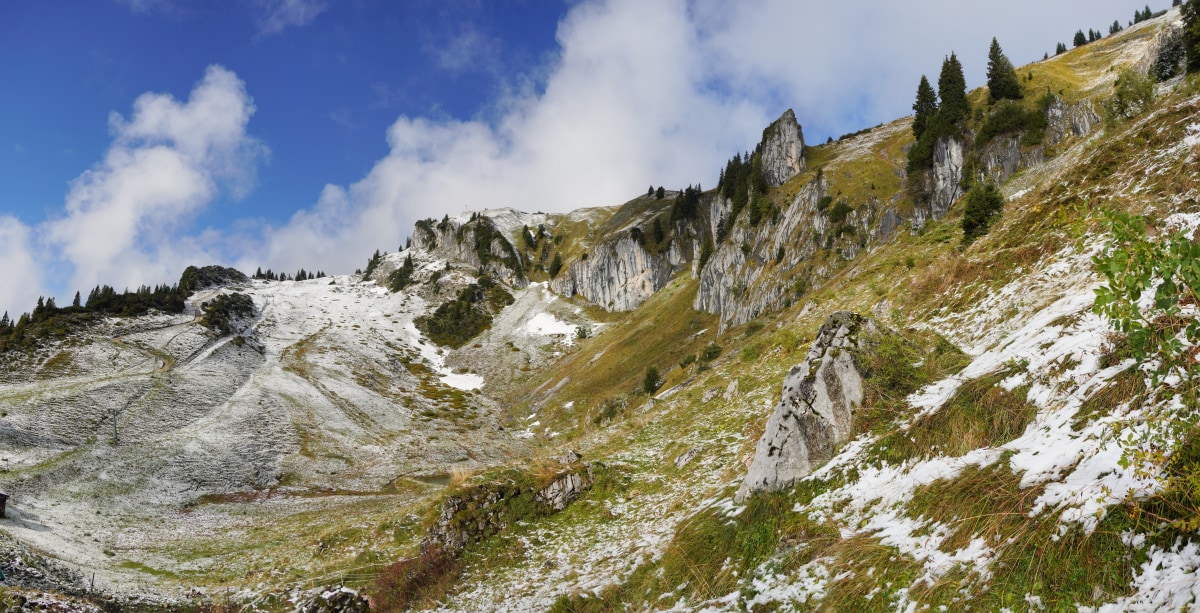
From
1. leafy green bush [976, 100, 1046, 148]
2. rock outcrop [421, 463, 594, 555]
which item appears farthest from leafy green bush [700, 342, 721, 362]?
leafy green bush [976, 100, 1046, 148]

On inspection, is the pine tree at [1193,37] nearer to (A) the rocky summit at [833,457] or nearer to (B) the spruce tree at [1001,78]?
(A) the rocky summit at [833,457]

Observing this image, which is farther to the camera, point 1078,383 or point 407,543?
point 407,543

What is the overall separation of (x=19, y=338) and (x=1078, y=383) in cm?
14719

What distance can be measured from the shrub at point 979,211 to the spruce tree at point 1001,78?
245 feet

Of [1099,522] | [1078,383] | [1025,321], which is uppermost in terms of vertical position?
[1025,321]

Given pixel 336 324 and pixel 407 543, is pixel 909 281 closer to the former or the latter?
pixel 407 543

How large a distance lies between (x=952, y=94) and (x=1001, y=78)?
261 inches

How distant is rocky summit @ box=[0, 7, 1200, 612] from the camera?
6527 mm

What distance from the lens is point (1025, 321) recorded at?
13297mm

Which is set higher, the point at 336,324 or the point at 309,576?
the point at 336,324

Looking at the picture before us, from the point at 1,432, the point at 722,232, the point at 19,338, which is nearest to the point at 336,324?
the point at 19,338

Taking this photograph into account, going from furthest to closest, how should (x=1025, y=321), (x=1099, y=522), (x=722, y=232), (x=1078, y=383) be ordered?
(x=722, y=232) → (x=1025, y=321) → (x=1078, y=383) → (x=1099, y=522)

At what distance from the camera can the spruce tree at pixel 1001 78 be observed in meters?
79.6

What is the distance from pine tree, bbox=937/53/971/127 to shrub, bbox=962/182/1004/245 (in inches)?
2581
